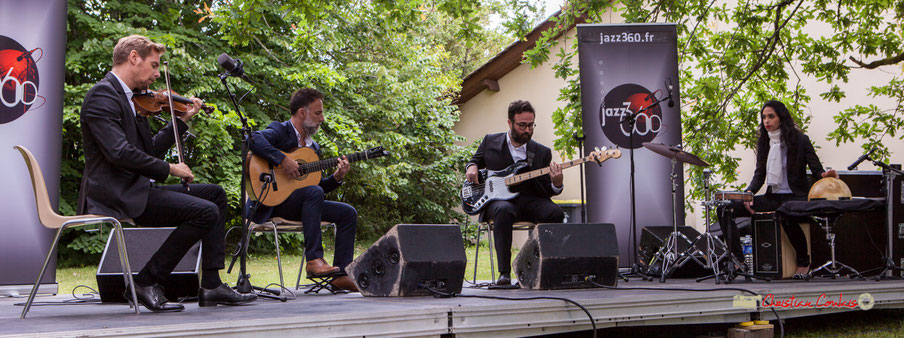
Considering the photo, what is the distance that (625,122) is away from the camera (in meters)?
6.75

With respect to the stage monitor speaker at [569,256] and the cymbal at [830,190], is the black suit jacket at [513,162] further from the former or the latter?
the cymbal at [830,190]

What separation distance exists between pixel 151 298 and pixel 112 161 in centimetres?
69

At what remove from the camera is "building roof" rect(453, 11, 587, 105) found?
16.4 meters

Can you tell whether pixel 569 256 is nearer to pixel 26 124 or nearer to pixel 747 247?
pixel 747 247

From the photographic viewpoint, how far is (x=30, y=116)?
226 inches

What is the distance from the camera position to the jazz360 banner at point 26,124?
5641 mm

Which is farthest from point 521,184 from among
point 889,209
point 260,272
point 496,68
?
point 496,68

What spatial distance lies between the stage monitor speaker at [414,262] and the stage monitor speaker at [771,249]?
286cm

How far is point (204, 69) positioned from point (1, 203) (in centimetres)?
653

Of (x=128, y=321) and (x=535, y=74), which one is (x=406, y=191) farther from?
(x=128, y=321)

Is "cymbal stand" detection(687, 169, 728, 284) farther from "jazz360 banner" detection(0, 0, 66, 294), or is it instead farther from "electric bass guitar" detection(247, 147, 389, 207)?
"jazz360 banner" detection(0, 0, 66, 294)

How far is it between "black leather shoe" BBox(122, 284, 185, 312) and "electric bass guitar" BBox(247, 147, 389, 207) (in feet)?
4.23

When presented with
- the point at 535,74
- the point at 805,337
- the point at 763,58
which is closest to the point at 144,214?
the point at 805,337

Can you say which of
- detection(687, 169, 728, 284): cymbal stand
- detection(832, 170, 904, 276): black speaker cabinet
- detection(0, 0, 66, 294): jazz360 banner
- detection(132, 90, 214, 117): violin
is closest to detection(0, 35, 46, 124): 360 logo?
detection(0, 0, 66, 294): jazz360 banner
